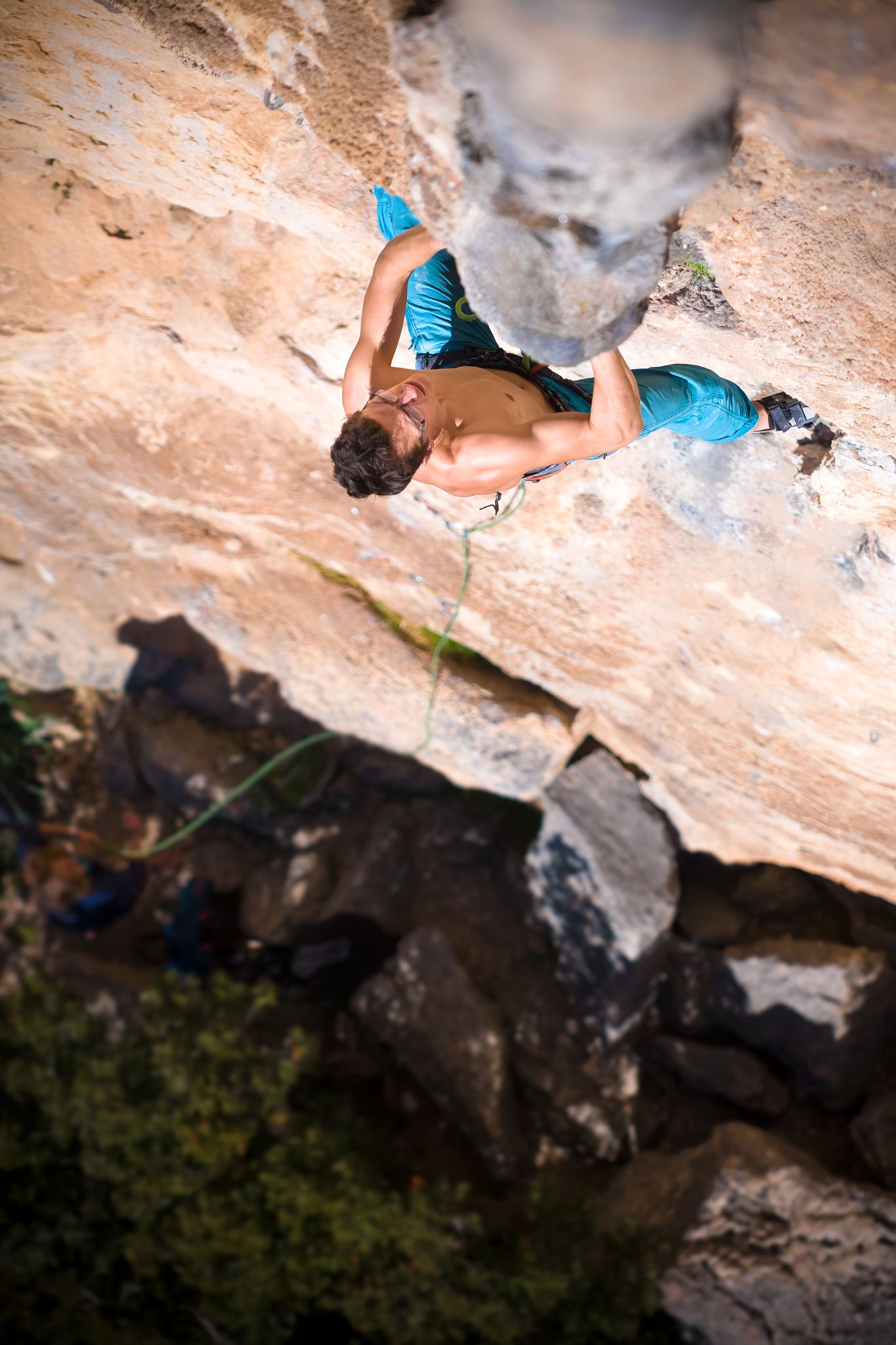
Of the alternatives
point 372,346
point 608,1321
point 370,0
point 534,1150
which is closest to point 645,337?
point 372,346

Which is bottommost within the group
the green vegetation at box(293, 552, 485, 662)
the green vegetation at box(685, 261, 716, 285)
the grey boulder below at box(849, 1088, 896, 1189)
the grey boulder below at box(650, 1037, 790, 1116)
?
the grey boulder below at box(650, 1037, 790, 1116)

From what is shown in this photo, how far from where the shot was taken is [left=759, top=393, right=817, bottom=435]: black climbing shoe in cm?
274

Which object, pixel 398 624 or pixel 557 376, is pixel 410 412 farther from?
pixel 398 624

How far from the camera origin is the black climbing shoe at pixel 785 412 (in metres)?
2.74

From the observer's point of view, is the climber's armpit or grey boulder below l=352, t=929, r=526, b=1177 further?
grey boulder below l=352, t=929, r=526, b=1177

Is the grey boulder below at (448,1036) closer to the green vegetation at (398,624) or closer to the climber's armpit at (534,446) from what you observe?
the green vegetation at (398,624)

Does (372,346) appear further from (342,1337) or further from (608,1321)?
(342,1337)

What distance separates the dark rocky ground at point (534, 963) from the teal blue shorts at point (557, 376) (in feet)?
A: 10.0

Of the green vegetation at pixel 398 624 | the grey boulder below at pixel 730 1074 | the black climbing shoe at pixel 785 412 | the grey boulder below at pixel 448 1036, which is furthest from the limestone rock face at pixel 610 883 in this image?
the black climbing shoe at pixel 785 412

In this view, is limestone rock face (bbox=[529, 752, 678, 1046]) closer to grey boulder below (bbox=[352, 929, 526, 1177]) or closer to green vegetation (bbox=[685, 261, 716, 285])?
grey boulder below (bbox=[352, 929, 526, 1177])

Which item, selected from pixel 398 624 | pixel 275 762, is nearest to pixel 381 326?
pixel 398 624

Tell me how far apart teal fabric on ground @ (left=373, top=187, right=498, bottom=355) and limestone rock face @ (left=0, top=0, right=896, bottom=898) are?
339 mm

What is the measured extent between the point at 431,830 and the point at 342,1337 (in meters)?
3.62

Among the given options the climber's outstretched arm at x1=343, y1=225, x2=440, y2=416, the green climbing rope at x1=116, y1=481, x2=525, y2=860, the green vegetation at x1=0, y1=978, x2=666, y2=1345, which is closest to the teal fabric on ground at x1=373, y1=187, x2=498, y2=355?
the climber's outstretched arm at x1=343, y1=225, x2=440, y2=416
